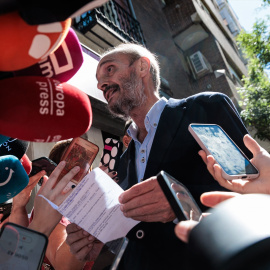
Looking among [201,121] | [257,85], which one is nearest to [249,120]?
[257,85]

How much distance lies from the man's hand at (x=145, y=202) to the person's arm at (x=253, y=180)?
28 centimetres

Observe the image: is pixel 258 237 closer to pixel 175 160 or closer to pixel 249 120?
pixel 175 160

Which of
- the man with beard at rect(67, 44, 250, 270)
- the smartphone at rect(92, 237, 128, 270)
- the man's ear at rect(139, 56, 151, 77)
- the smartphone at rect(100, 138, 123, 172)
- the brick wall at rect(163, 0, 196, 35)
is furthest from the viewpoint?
the brick wall at rect(163, 0, 196, 35)

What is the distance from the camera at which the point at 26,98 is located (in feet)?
2.42

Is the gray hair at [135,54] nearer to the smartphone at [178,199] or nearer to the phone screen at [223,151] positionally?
the phone screen at [223,151]

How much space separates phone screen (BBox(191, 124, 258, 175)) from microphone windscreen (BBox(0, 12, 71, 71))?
28.7 inches

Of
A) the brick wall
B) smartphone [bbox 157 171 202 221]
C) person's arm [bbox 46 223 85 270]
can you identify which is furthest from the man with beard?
the brick wall

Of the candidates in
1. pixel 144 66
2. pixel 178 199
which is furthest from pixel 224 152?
pixel 144 66

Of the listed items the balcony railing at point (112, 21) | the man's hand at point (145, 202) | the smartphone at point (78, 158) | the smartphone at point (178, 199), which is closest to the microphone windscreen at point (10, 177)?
the smartphone at point (78, 158)

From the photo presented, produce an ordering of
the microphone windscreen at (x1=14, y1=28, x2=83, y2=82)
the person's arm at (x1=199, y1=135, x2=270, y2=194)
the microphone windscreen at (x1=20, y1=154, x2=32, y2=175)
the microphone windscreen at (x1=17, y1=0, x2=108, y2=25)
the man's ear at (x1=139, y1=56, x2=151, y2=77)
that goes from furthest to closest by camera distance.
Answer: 1. the man's ear at (x1=139, y1=56, x2=151, y2=77)
2. the microphone windscreen at (x1=20, y1=154, x2=32, y2=175)
3. the person's arm at (x1=199, y1=135, x2=270, y2=194)
4. the microphone windscreen at (x1=14, y1=28, x2=83, y2=82)
5. the microphone windscreen at (x1=17, y1=0, x2=108, y2=25)

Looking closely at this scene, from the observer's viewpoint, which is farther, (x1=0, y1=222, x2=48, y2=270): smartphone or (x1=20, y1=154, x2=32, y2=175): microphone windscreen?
(x1=20, y1=154, x2=32, y2=175): microphone windscreen

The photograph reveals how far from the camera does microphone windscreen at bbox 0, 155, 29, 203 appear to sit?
128 centimetres

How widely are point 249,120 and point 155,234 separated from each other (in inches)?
392

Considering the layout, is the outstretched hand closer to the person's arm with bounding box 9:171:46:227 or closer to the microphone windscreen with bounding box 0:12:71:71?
the person's arm with bounding box 9:171:46:227
